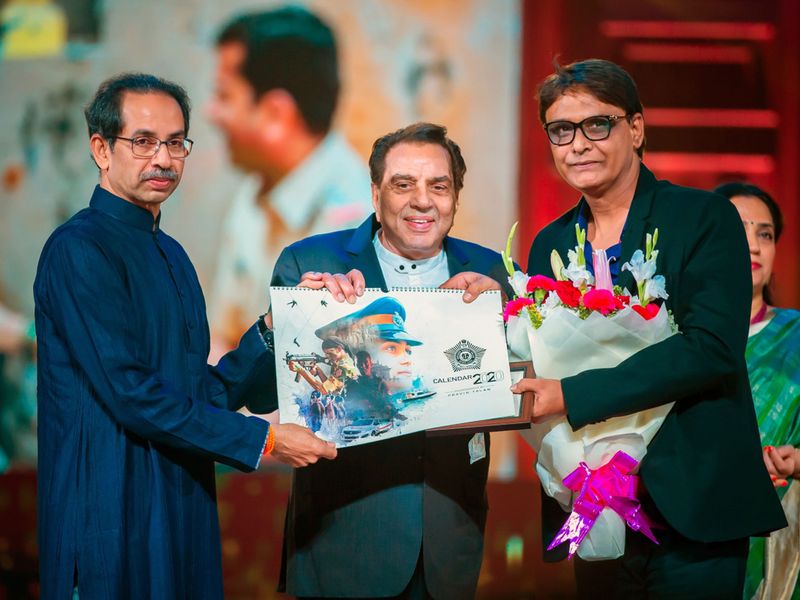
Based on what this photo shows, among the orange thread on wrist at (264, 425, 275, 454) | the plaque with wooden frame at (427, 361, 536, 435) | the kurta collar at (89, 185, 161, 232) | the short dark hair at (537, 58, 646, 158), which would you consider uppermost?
the short dark hair at (537, 58, 646, 158)

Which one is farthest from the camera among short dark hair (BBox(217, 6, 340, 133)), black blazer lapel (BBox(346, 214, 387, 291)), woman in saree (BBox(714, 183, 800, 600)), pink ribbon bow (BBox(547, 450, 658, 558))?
short dark hair (BBox(217, 6, 340, 133))

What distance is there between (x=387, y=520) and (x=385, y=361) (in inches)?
14.2

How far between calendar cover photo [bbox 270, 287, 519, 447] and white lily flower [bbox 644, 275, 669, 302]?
0.32 m

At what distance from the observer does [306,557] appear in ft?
7.16

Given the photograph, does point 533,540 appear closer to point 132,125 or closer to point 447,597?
point 447,597

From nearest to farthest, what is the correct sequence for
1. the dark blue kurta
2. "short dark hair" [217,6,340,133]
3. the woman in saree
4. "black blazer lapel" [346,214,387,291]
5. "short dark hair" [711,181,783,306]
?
the dark blue kurta → "black blazer lapel" [346,214,387,291] → the woman in saree → "short dark hair" [711,181,783,306] → "short dark hair" [217,6,340,133]

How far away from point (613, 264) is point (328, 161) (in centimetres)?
249

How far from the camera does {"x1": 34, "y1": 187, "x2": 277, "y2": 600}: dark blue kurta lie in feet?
6.19

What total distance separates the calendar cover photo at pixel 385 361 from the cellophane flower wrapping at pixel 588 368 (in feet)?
0.33

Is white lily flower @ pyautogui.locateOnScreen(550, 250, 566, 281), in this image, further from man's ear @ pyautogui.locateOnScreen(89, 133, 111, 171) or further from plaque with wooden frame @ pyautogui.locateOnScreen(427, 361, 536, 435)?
man's ear @ pyautogui.locateOnScreen(89, 133, 111, 171)

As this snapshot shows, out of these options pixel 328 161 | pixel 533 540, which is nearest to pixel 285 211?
pixel 328 161

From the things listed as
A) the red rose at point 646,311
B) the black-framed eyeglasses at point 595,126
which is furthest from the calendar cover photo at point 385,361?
the black-framed eyeglasses at point 595,126

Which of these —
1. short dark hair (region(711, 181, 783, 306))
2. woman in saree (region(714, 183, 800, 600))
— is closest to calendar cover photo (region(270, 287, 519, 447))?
woman in saree (region(714, 183, 800, 600))

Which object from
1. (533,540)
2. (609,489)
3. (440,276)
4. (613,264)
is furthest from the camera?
(533,540)
